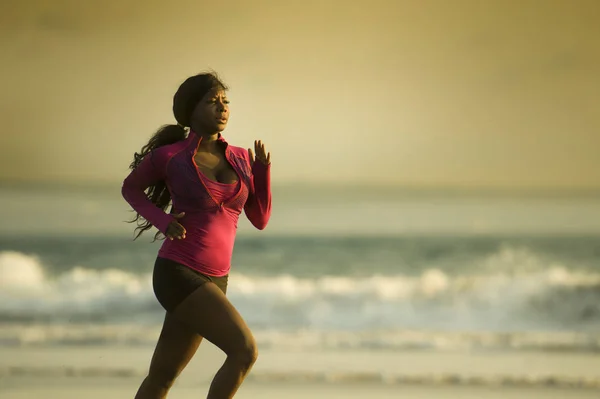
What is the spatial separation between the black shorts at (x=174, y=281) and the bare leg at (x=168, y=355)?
5 centimetres

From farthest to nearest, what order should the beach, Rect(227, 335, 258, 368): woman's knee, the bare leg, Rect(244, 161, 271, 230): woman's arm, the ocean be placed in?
the ocean, the beach, Rect(244, 161, 271, 230): woman's arm, the bare leg, Rect(227, 335, 258, 368): woman's knee

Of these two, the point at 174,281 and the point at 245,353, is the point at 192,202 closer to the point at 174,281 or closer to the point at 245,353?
the point at 174,281

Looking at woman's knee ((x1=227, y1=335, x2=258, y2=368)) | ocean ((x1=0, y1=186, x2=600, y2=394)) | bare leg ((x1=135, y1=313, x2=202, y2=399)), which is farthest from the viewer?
ocean ((x1=0, y1=186, x2=600, y2=394))

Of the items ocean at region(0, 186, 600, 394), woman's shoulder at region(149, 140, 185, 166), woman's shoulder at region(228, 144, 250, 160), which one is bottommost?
woman's shoulder at region(149, 140, 185, 166)

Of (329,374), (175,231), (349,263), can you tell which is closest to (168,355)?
(175,231)

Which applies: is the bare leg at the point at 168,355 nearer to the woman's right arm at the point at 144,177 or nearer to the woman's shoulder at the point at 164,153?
the woman's right arm at the point at 144,177

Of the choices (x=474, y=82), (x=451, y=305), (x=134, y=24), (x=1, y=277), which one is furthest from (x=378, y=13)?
(x=1, y=277)

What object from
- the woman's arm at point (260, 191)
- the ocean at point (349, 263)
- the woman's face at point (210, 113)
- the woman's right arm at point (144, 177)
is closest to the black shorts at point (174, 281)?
the woman's right arm at point (144, 177)

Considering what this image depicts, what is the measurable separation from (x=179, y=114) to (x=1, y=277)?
426 centimetres

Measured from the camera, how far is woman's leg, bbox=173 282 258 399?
7.08 ft

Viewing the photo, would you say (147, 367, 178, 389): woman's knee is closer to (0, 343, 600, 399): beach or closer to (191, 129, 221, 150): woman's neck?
(191, 129, 221, 150): woman's neck

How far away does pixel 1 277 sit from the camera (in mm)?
6266

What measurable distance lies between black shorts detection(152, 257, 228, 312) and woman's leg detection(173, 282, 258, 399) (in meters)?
0.02

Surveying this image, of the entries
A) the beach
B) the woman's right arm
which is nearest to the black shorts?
the woman's right arm
